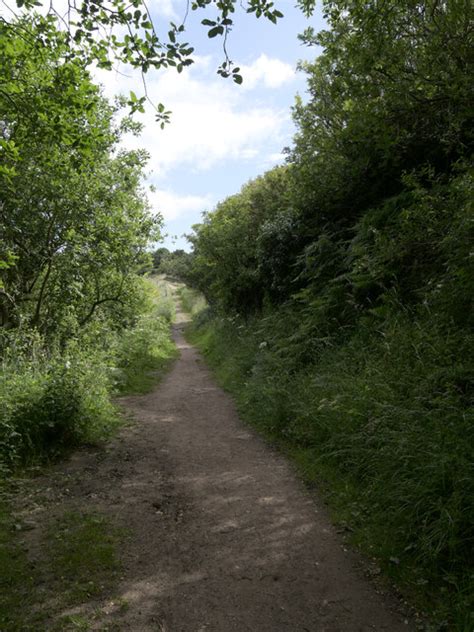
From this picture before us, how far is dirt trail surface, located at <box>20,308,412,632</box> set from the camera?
299cm

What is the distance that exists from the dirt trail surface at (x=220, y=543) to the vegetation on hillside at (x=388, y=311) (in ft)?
1.29

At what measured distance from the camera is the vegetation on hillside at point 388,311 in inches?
141

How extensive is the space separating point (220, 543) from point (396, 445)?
2.02 meters

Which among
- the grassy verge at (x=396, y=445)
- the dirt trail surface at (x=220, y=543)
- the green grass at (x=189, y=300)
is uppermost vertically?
the green grass at (x=189, y=300)

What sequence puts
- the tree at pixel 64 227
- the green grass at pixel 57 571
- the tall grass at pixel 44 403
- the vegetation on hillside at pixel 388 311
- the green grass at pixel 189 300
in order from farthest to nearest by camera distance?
the green grass at pixel 189 300 < the tree at pixel 64 227 < the tall grass at pixel 44 403 < the vegetation on hillside at pixel 388 311 < the green grass at pixel 57 571

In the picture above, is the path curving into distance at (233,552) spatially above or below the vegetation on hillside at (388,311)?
below

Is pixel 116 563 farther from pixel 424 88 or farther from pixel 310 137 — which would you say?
pixel 310 137

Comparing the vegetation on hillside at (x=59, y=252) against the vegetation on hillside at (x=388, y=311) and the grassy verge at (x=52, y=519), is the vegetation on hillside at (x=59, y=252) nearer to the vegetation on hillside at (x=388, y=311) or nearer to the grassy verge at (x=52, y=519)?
the grassy verge at (x=52, y=519)

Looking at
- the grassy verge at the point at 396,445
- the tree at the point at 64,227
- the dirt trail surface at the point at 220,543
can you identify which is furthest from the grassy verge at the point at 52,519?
the grassy verge at the point at 396,445

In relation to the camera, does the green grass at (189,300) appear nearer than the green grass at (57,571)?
No

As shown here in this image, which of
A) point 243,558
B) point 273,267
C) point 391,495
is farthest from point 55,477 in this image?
point 273,267

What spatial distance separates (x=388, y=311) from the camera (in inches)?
263

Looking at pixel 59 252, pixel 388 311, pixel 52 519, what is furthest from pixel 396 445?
pixel 59 252

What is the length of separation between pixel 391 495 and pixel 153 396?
24.8 ft
